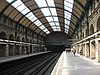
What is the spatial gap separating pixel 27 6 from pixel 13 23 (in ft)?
23.9

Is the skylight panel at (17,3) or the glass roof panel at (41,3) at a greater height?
the glass roof panel at (41,3)

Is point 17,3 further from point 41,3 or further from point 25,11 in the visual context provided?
point 25,11

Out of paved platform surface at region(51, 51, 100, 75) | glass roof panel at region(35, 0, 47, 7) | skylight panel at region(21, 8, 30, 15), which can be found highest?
glass roof panel at region(35, 0, 47, 7)

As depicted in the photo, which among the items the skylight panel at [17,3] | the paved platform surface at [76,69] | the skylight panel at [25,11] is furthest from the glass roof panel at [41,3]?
the paved platform surface at [76,69]

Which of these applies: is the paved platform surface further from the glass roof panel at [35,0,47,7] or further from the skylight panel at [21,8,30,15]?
the skylight panel at [21,8,30,15]

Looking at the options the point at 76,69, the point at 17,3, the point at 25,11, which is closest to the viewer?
the point at 76,69

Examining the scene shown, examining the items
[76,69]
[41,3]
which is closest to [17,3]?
[41,3]

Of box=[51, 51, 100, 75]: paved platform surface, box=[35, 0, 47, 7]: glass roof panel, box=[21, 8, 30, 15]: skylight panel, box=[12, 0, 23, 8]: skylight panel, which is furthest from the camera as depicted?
box=[21, 8, 30, 15]: skylight panel

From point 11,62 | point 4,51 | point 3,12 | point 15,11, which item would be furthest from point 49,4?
point 11,62

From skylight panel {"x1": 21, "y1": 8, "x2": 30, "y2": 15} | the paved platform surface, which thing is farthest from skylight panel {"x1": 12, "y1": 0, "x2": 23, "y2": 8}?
the paved platform surface

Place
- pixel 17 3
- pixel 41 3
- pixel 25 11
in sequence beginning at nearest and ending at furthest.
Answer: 1. pixel 17 3
2. pixel 41 3
3. pixel 25 11

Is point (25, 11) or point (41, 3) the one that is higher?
point (41, 3)

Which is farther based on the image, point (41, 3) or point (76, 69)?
point (41, 3)

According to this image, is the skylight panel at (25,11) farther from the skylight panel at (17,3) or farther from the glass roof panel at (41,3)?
the skylight panel at (17,3)
